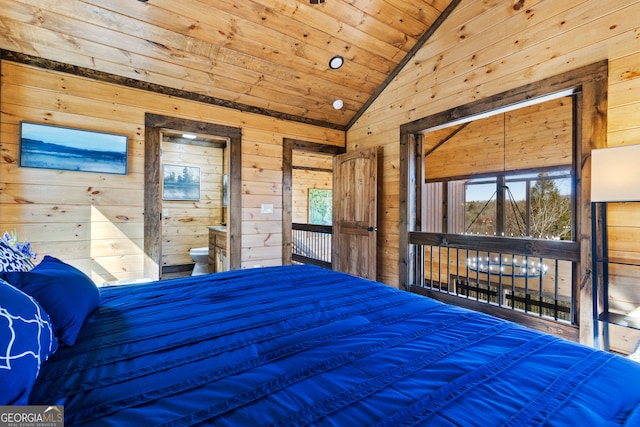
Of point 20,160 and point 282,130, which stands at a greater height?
point 282,130

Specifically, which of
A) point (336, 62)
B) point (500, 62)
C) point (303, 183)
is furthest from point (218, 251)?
point (500, 62)

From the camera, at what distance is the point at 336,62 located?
11.4 feet

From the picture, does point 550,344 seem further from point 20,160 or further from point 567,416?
point 20,160

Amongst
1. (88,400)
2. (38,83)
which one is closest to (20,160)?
(38,83)

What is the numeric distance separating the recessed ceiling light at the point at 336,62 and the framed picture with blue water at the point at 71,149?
7.94 ft

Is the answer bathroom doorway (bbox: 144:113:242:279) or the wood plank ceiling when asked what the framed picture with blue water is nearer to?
the wood plank ceiling

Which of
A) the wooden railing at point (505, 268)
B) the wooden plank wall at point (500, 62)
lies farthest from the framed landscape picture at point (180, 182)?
the wooden railing at point (505, 268)

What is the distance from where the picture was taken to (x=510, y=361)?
892mm

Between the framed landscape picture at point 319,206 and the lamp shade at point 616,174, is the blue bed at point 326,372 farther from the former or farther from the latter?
the framed landscape picture at point 319,206

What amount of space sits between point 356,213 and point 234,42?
2.52 m

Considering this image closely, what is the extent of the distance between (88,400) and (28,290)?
1.81 feet

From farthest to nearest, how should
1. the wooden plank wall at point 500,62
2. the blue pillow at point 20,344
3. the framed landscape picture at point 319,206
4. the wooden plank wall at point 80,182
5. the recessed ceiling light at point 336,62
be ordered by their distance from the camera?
the framed landscape picture at point 319,206
the recessed ceiling light at point 336,62
the wooden plank wall at point 80,182
the wooden plank wall at point 500,62
the blue pillow at point 20,344

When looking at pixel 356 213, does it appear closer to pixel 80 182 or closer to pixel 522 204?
pixel 80 182

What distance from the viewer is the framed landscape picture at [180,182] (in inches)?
206
